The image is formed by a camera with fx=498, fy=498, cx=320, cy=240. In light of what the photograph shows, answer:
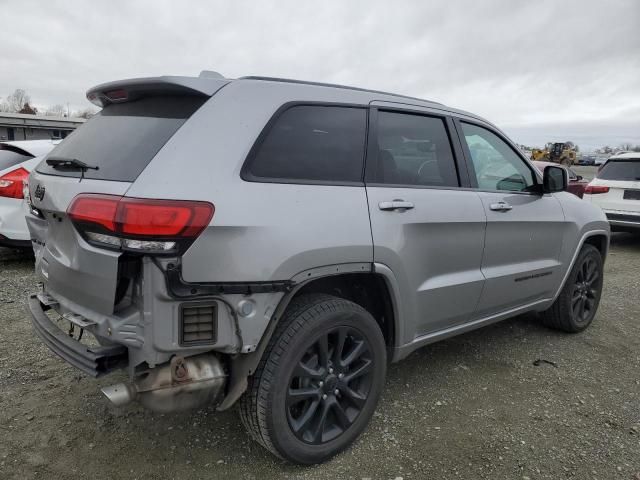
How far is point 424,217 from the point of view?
2807 mm

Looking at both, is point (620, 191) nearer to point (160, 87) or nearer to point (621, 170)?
point (621, 170)

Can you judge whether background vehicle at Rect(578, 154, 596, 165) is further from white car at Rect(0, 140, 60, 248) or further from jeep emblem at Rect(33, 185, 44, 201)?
jeep emblem at Rect(33, 185, 44, 201)

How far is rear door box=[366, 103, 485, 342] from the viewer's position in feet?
8.77

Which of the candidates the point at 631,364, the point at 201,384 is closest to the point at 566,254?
the point at 631,364

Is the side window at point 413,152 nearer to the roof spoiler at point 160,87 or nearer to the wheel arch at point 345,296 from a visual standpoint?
the wheel arch at point 345,296

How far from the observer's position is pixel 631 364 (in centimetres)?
394

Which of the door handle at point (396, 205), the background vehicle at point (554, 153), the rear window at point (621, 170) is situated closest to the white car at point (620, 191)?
the rear window at point (621, 170)

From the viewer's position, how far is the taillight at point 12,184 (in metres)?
5.45

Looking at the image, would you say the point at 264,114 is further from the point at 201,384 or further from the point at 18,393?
the point at 18,393

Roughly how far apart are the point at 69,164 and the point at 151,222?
2.52 feet

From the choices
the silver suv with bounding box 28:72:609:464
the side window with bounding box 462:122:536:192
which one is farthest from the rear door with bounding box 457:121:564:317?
the silver suv with bounding box 28:72:609:464

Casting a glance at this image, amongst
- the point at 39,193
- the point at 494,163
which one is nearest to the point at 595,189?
the point at 494,163

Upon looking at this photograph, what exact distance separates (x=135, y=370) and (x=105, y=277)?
42 cm

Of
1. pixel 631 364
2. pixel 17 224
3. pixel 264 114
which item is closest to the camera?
pixel 264 114
